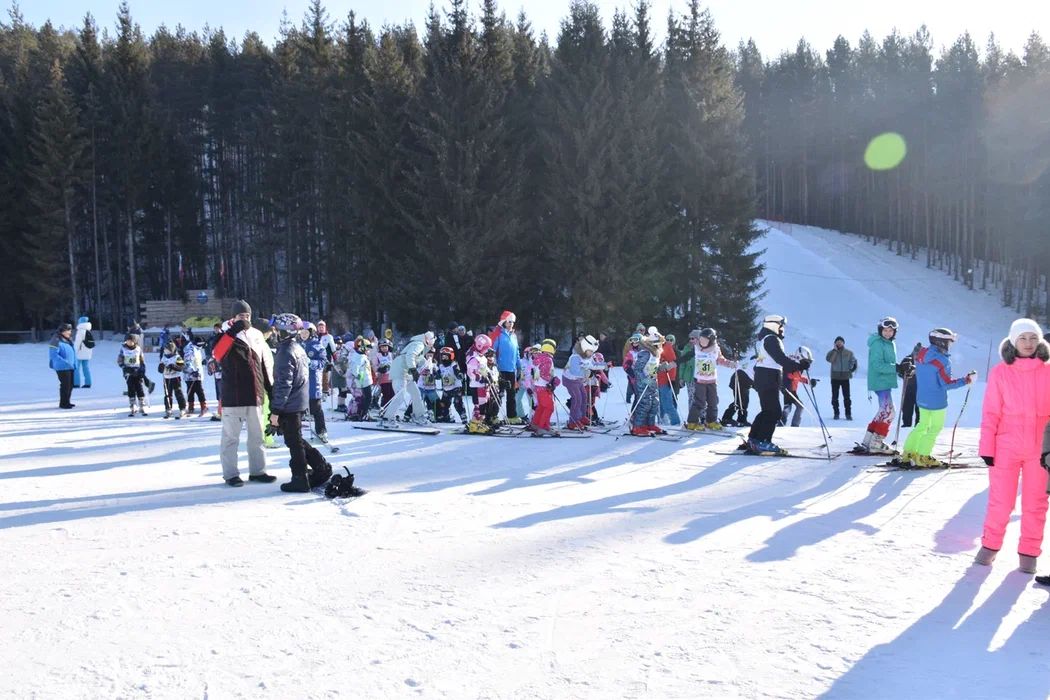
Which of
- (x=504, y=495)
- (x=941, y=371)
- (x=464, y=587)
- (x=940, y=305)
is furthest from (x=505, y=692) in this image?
(x=940, y=305)

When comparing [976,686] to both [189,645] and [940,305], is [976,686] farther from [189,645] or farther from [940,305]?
[940,305]

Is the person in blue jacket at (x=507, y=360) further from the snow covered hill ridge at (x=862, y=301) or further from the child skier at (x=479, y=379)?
the snow covered hill ridge at (x=862, y=301)

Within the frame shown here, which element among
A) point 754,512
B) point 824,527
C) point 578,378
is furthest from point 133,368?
point 824,527

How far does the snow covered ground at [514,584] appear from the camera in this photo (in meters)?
3.81

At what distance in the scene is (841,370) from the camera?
1650 cm

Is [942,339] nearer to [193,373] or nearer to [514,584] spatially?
[514,584]

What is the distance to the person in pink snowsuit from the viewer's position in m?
5.30

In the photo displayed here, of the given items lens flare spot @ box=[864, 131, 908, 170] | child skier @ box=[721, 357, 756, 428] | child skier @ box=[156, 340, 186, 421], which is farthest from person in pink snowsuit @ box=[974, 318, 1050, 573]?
lens flare spot @ box=[864, 131, 908, 170]

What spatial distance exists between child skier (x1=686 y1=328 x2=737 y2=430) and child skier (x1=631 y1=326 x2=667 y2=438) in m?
0.81

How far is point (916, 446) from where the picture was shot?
906 cm

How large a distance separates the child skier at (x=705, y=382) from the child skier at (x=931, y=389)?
3615mm

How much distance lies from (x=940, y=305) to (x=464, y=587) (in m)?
42.6

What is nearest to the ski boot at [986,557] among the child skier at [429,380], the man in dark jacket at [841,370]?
the child skier at [429,380]

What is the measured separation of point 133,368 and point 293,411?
8.63m
